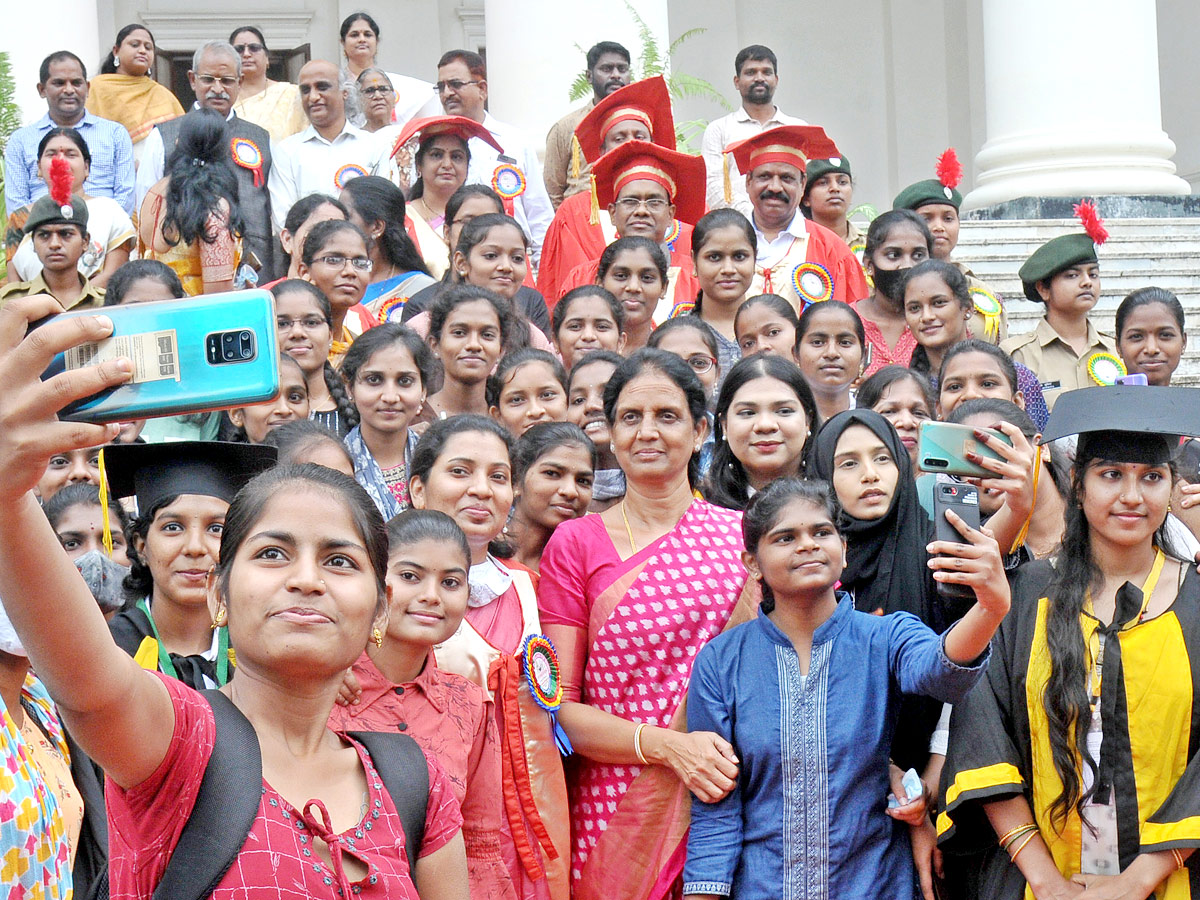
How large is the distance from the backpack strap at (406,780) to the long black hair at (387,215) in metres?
4.92

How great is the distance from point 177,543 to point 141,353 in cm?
181

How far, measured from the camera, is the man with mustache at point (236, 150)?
784 cm

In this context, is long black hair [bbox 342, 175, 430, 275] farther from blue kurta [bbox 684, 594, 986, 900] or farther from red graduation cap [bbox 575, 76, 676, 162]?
blue kurta [bbox 684, 594, 986, 900]

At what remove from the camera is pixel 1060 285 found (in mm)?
7055

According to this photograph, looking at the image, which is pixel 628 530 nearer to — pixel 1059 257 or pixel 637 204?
pixel 637 204

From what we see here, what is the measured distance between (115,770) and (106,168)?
771 cm

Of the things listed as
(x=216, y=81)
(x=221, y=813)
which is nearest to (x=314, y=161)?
(x=216, y=81)

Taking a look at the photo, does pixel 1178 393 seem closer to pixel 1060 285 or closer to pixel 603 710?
pixel 603 710

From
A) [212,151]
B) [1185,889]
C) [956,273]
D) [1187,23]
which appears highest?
[1187,23]

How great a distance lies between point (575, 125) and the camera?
9.27 m

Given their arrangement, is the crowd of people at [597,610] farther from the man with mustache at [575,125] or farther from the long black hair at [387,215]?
the man with mustache at [575,125]

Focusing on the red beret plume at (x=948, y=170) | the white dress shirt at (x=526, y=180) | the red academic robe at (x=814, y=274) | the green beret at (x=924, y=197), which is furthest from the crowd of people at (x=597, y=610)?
the red beret plume at (x=948, y=170)

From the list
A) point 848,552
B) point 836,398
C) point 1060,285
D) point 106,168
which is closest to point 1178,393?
point 848,552

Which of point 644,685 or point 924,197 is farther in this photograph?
point 924,197
